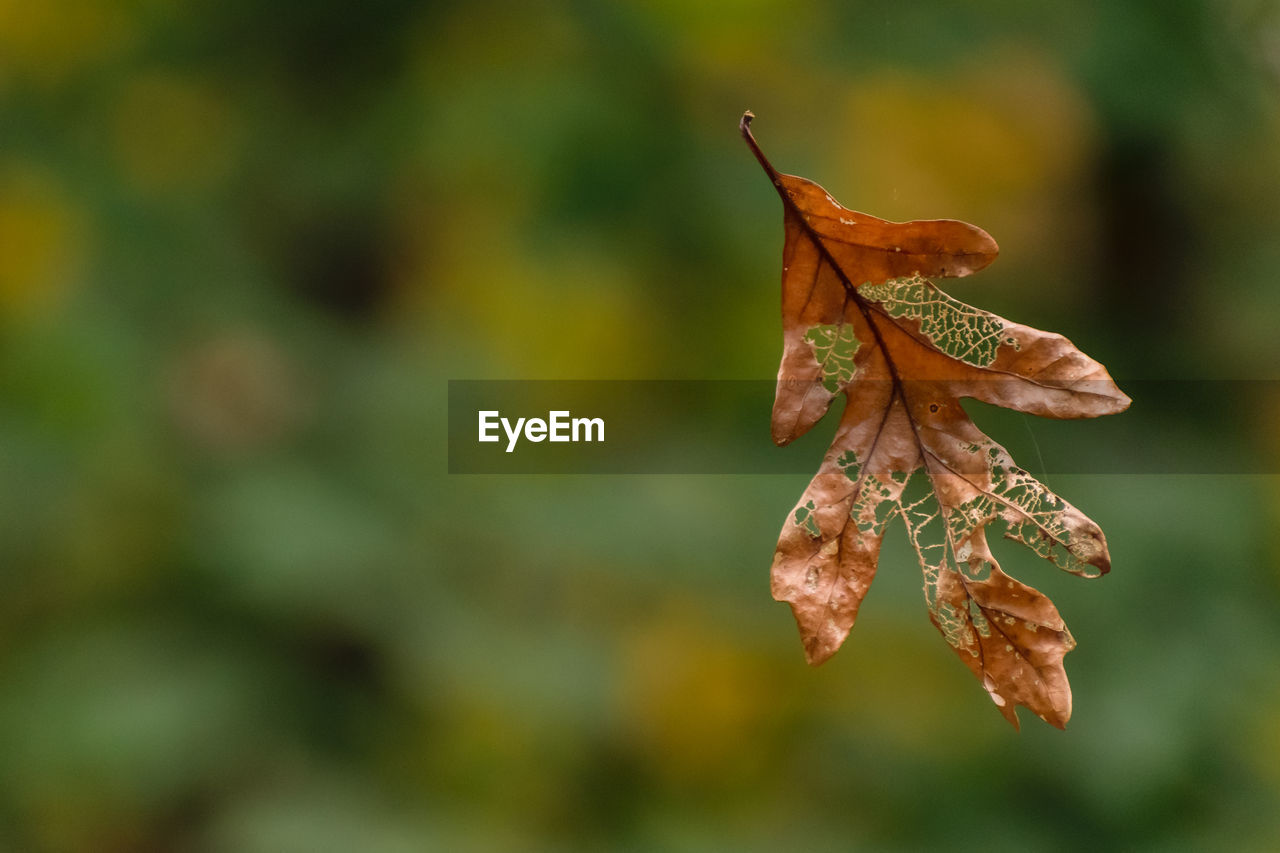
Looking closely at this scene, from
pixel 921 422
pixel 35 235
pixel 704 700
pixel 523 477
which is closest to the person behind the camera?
pixel 921 422

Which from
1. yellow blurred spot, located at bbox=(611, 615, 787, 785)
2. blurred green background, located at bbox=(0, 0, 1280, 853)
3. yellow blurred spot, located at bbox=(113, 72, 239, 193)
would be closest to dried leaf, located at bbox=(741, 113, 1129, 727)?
blurred green background, located at bbox=(0, 0, 1280, 853)

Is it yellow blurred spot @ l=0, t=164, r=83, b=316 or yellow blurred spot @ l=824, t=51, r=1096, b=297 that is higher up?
yellow blurred spot @ l=824, t=51, r=1096, b=297

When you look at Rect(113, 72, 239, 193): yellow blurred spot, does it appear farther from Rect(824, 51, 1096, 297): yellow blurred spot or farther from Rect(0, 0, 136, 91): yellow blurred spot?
Rect(824, 51, 1096, 297): yellow blurred spot

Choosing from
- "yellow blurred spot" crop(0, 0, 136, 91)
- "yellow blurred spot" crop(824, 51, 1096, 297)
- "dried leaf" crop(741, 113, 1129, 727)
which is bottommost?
"dried leaf" crop(741, 113, 1129, 727)

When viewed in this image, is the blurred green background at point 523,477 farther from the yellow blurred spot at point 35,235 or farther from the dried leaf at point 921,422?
the dried leaf at point 921,422

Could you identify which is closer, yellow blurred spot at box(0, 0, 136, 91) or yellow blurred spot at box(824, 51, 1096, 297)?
yellow blurred spot at box(0, 0, 136, 91)

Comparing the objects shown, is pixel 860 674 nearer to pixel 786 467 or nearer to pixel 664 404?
pixel 786 467

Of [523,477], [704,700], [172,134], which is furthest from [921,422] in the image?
[172,134]

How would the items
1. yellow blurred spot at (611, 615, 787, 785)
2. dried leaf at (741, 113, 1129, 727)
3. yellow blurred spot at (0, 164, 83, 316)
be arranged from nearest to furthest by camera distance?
dried leaf at (741, 113, 1129, 727), yellow blurred spot at (0, 164, 83, 316), yellow blurred spot at (611, 615, 787, 785)

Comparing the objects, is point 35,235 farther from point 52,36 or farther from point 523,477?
point 523,477
